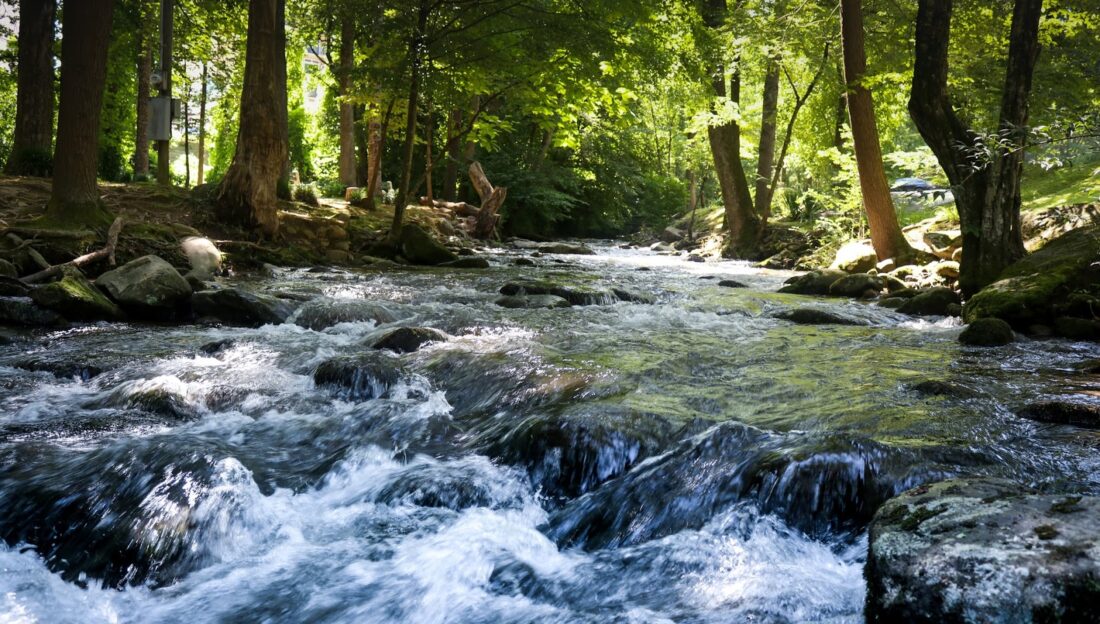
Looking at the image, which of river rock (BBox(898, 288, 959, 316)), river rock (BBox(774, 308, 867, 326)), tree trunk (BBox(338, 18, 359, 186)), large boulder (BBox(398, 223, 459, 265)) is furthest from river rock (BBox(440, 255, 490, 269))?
river rock (BBox(898, 288, 959, 316))

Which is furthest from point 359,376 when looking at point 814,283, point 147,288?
point 814,283

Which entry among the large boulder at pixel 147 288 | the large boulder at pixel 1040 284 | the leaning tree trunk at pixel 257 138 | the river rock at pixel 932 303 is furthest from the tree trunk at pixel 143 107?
the large boulder at pixel 1040 284

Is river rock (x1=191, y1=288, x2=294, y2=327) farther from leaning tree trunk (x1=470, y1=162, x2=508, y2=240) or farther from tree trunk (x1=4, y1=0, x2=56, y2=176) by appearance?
leaning tree trunk (x1=470, y1=162, x2=508, y2=240)

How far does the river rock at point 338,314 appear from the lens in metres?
8.25

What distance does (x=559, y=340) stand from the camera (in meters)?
7.41

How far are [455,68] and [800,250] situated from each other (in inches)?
389

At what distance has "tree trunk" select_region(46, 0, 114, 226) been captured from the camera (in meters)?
10.2

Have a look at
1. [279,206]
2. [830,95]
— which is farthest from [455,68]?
[830,95]

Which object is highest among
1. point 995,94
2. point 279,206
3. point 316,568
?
point 995,94

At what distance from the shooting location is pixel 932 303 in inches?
380

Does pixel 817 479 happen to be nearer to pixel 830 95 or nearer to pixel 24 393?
pixel 24 393

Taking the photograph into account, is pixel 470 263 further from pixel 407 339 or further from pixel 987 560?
pixel 987 560

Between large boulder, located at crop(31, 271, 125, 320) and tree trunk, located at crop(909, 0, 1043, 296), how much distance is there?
9578 mm

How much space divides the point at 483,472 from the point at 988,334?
220 inches
